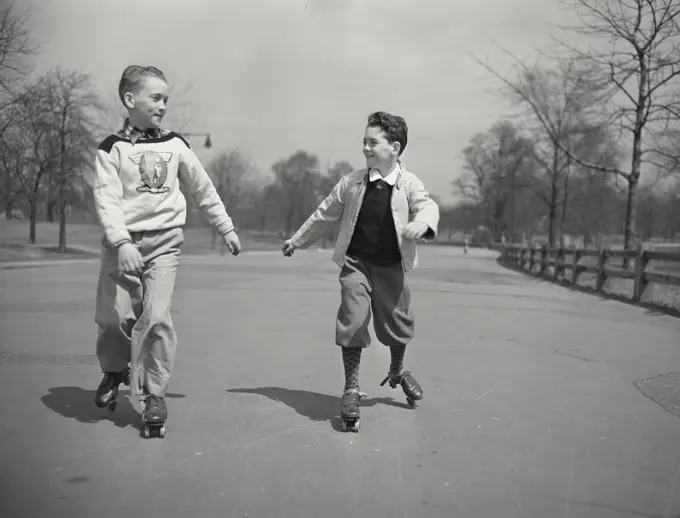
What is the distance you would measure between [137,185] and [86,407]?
4.06 ft

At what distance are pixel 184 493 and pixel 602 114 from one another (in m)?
10.6

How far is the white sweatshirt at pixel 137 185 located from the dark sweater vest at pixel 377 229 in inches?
35.9

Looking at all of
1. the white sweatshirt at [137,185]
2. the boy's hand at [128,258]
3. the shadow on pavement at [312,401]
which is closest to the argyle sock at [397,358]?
the shadow on pavement at [312,401]

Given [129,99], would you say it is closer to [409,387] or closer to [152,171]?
[152,171]

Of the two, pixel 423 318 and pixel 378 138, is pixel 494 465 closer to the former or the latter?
pixel 378 138

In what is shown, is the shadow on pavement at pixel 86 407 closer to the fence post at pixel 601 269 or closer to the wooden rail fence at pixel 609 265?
the wooden rail fence at pixel 609 265

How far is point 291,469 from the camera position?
2.75 m

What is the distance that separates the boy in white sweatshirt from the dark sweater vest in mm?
677

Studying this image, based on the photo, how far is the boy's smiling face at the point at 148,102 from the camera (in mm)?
3230

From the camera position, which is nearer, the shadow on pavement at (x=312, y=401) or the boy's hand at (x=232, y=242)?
the boy's hand at (x=232, y=242)

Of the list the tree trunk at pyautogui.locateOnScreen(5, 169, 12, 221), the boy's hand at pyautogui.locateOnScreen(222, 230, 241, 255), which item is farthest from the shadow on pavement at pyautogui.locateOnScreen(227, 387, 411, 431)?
the tree trunk at pyautogui.locateOnScreen(5, 169, 12, 221)

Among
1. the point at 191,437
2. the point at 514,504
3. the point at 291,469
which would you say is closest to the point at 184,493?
the point at 291,469

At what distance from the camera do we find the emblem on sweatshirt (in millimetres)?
3289

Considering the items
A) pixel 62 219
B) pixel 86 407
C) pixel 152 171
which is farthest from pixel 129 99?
pixel 62 219
